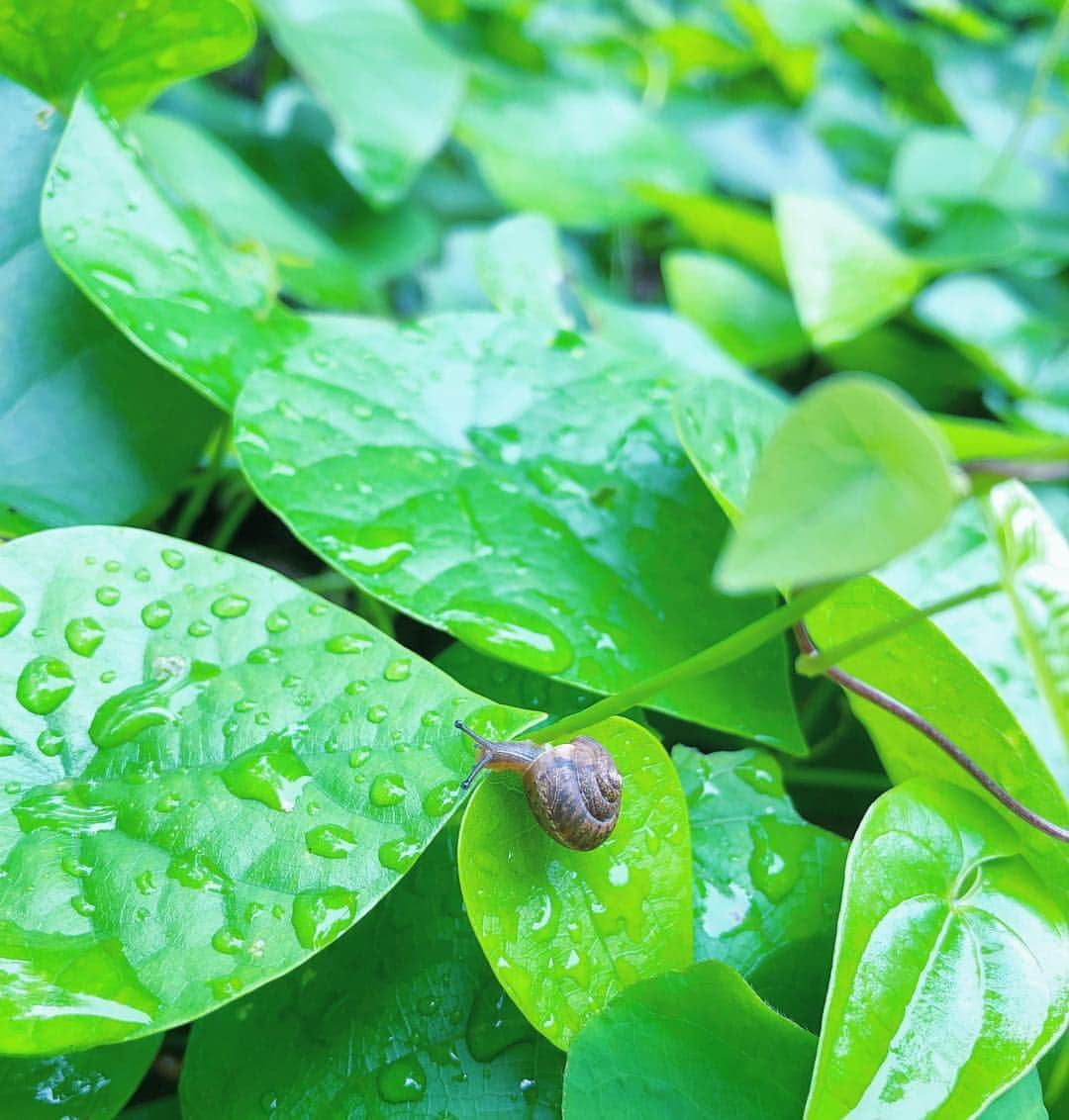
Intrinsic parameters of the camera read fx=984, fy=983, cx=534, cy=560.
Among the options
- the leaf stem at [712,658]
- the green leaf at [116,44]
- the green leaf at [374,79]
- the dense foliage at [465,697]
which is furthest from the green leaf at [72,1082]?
the green leaf at [374,79]

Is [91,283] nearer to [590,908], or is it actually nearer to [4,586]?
[4,586]

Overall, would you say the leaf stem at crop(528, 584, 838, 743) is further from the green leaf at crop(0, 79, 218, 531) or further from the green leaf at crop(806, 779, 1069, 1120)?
the green leaf at crop(0, 79, 218, 531)

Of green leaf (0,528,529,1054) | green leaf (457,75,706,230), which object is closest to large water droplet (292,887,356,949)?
green leaf (0,528,529,1054)

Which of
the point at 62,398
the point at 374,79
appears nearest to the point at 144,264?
the point at 62,398

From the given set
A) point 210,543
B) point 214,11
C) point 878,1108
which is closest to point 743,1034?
point 878,1108

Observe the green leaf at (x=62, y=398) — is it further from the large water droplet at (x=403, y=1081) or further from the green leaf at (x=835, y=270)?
the green leaf at (x=835, y=270)
